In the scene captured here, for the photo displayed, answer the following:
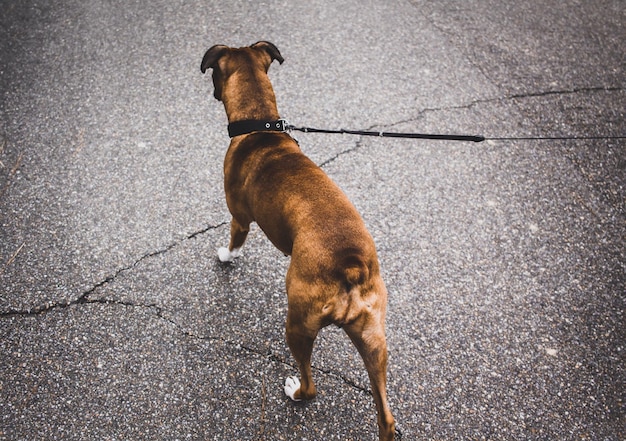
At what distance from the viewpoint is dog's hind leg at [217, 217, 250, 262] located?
10.3 ft

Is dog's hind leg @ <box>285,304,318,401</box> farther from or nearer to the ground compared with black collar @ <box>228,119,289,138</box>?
nearer to the ground

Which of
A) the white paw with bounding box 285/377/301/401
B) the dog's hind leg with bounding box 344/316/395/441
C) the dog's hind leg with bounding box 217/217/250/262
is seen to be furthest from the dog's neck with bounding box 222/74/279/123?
the white paw with bounding box 285/377/301/401

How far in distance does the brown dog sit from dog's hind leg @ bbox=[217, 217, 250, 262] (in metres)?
0.01

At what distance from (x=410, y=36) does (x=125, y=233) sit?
3904mm

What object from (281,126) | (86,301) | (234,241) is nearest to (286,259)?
(234,241)

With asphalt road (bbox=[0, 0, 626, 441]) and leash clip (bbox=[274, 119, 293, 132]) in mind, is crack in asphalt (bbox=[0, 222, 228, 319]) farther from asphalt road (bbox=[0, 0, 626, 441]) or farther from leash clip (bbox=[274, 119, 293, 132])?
leash clip (bbox=[274, 119, 293, 132])

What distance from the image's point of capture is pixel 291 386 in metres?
2.79

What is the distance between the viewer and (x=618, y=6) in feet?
20.9

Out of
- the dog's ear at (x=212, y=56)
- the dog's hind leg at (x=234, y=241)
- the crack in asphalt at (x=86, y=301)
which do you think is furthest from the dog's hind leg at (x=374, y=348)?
the dog's ear at (x=212, y=56)

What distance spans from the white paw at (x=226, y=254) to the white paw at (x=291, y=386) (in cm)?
97

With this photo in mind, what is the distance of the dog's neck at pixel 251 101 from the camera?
288cm

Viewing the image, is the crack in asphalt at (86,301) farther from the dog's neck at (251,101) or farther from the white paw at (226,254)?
the dog's neck at (251,101)

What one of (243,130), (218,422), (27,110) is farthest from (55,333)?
(27,110)

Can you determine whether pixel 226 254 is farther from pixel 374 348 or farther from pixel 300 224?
pixel 374 348
